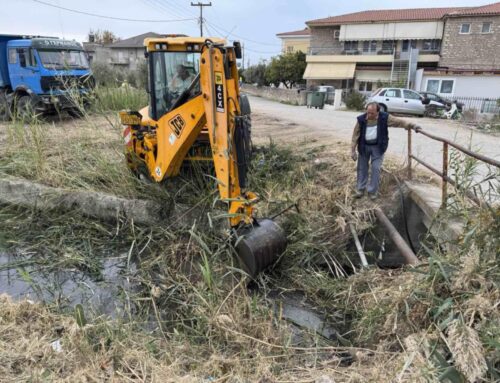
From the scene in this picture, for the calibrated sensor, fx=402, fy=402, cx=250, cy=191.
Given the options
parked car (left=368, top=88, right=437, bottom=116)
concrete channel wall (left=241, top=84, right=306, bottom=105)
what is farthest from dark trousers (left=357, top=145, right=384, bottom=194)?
concrete channel wall (left=241, top=84, right=306, bottom=105)

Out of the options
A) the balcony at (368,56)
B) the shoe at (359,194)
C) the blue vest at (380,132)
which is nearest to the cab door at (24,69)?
the blue vest at (380,132)

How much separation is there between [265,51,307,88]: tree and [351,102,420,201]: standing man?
35.8 metres

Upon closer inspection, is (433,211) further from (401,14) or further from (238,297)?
(401,14)

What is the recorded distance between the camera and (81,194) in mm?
6129

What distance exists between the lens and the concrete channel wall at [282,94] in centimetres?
2920

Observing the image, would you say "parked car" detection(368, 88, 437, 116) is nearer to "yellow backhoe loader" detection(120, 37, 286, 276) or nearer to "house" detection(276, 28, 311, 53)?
"yellow backhoe loader" detection(120, 37, 286, 276)

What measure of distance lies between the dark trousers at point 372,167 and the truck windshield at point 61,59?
1030 cm

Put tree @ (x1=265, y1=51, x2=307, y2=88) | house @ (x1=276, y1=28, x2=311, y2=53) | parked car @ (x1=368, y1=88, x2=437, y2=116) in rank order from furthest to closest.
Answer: house @ (x1=276, y1=28, x2=311, y2=53), tree @ (x1=265, y1=51, x2=307, y2=88), parked car @ (x1=368, y1=88, x2=437, y2=116)

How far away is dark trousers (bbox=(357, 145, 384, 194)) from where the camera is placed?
551cm

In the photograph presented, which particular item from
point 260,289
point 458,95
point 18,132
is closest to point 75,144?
point 18,132

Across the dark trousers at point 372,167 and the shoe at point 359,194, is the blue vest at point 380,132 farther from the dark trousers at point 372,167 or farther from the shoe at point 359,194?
the shoe at point 359,194

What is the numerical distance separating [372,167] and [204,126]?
2.38 m

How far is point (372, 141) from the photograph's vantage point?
5480 millimetres

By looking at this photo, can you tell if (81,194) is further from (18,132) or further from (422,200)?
(422,200)
